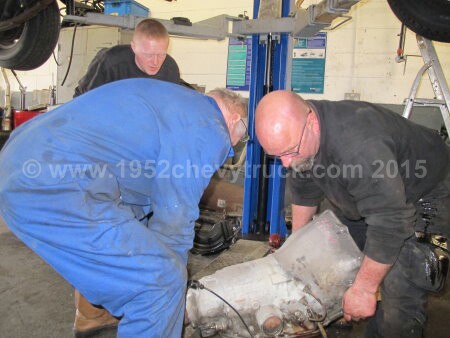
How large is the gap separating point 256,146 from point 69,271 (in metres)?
2.00

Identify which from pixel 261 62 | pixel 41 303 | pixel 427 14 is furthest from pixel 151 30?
pixel 41 303

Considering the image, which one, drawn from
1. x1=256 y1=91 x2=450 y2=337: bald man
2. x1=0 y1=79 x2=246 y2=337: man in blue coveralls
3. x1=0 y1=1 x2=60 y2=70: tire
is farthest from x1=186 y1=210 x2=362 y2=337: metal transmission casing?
x1=0 y1=1 x2=60 y2=70: tire

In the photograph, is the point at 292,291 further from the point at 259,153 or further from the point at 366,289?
the point at 259,153

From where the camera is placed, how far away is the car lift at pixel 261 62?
2518mm

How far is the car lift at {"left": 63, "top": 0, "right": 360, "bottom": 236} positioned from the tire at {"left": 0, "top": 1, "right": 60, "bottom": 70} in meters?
0.12

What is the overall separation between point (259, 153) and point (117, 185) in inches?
74.9

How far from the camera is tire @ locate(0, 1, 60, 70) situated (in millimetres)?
2367

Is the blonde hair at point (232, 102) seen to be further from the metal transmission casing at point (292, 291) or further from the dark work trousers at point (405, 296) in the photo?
the dark work trousers at point (405, 296)

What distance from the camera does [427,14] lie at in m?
1.93

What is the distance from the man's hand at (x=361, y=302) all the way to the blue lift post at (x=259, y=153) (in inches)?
61.4

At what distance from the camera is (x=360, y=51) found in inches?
160

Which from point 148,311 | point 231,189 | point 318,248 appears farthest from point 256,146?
point 148,311

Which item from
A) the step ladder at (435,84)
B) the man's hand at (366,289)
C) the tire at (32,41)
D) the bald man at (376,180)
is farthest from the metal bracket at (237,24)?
the man's hand at (366,289)

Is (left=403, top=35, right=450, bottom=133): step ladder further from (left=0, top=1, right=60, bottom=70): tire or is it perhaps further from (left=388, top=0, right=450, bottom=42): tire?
(left=0, top=1, right=60, bottom=70): tire
